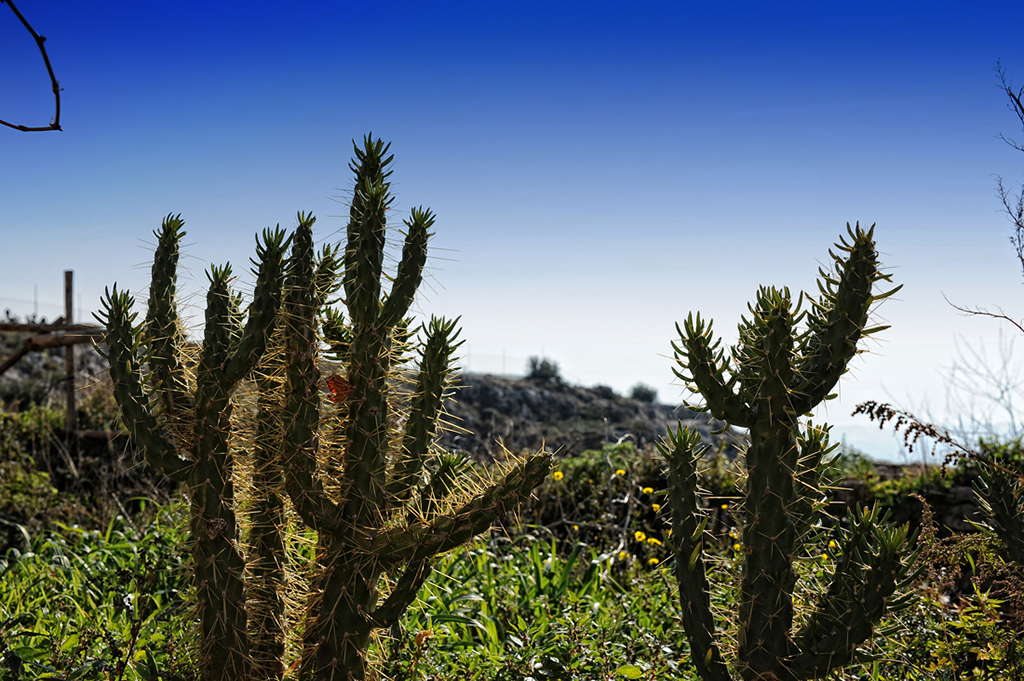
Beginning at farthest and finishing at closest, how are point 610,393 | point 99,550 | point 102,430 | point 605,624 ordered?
point 610,393 → point 102,430 → point 99,550 → point 605,624

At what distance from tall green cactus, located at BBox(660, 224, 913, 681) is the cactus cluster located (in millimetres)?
653

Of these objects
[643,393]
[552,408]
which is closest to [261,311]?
[552,408]

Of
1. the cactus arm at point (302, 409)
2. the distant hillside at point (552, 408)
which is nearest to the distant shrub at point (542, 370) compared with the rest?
the distant hillside at point (552, 408)

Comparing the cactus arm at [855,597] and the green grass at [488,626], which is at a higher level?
the cactus arm at [855,597]

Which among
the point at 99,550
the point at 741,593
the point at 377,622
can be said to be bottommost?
the point at 99,550

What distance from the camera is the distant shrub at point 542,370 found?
15180 mm

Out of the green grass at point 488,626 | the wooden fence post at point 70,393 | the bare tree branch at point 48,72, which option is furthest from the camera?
the wooden fence post at point 70,393

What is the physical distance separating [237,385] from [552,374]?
42.5 feet

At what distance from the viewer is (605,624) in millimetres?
3672

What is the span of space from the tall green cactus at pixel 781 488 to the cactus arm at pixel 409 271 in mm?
963

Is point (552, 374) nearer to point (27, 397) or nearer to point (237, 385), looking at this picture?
point (27, 397)

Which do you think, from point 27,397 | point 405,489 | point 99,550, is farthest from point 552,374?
point 405,489

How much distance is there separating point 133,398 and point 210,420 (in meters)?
0.33

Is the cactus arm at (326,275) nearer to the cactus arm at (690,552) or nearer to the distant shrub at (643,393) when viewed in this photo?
the cactus arm at (690,552)
